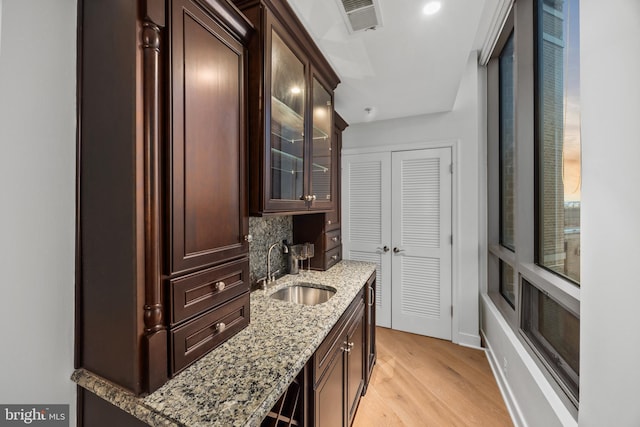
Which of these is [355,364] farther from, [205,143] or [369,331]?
[205,143]

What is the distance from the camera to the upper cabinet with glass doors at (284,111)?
1.18 m

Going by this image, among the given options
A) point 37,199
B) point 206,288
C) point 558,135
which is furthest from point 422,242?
point 37,199

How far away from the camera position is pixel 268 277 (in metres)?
1.80

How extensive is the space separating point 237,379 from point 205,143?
0.81 m

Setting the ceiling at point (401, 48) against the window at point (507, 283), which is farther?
the window at point (507, 283)

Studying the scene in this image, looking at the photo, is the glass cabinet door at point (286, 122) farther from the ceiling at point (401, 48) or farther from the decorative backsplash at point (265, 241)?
the decorative backsplash at point (265, 241)

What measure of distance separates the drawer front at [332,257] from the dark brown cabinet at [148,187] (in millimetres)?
1314

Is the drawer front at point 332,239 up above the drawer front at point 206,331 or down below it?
above

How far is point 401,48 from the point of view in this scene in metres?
1.57

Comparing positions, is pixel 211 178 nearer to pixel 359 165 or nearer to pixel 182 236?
pixel 182 236

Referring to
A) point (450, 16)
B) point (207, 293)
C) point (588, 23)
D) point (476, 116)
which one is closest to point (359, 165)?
point (476, 116)

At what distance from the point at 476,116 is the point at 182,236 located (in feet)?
9.70

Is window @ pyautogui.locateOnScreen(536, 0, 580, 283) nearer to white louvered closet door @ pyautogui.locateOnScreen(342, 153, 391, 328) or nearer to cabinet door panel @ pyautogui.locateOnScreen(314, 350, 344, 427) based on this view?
cabinet door panel @ pyautogui.locateOnScreen(314, 350, 344, 427)

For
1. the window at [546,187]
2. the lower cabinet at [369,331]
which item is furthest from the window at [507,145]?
the lower cabinet at [369,331]
